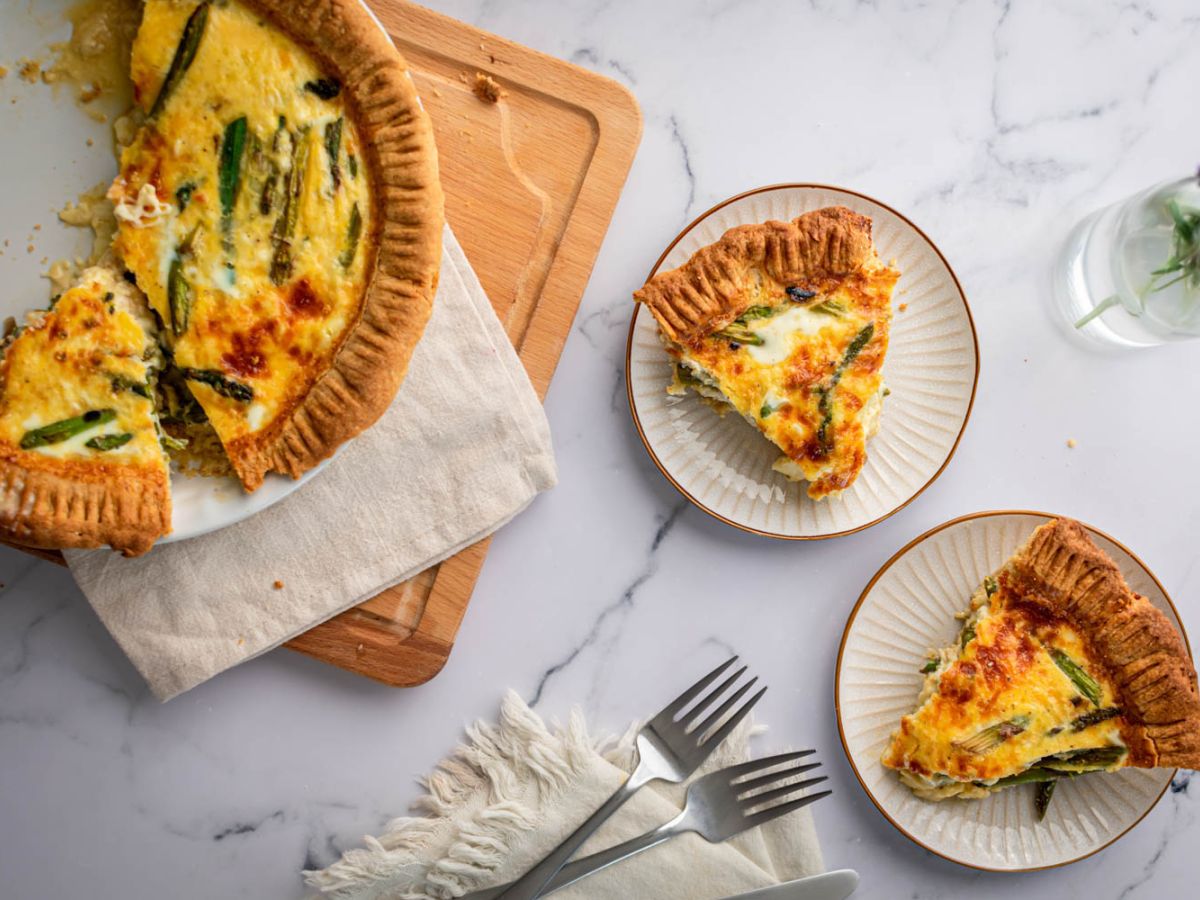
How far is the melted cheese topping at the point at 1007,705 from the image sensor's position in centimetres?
253

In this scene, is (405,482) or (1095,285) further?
(1095,285)

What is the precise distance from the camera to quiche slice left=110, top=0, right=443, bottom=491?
87.0 inches

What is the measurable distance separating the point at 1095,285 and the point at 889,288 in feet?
2.23

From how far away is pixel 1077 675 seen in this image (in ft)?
8.38

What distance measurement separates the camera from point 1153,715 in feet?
8.27

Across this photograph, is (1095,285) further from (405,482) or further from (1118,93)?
(405,482)

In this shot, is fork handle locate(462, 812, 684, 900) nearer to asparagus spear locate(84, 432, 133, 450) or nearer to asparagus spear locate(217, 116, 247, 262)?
asparagus spear locate(84, 432, 133, 450)

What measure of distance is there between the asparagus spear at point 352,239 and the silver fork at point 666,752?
1.43 metres

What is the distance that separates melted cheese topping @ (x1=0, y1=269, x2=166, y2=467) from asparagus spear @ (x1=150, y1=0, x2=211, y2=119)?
51cm

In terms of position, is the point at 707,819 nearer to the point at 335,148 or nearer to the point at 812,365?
the point at 812,365

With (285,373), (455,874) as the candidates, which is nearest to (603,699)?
(455,874)

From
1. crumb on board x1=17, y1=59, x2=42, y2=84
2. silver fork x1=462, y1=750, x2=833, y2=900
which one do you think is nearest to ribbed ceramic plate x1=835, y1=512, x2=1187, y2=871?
silver fork x1=462, y1=750, x2=833, y2=900

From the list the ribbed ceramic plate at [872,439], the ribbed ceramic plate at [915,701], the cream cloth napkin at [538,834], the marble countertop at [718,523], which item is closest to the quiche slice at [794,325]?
the ribbed ceramic plate at [872,439]

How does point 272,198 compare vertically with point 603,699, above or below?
above
